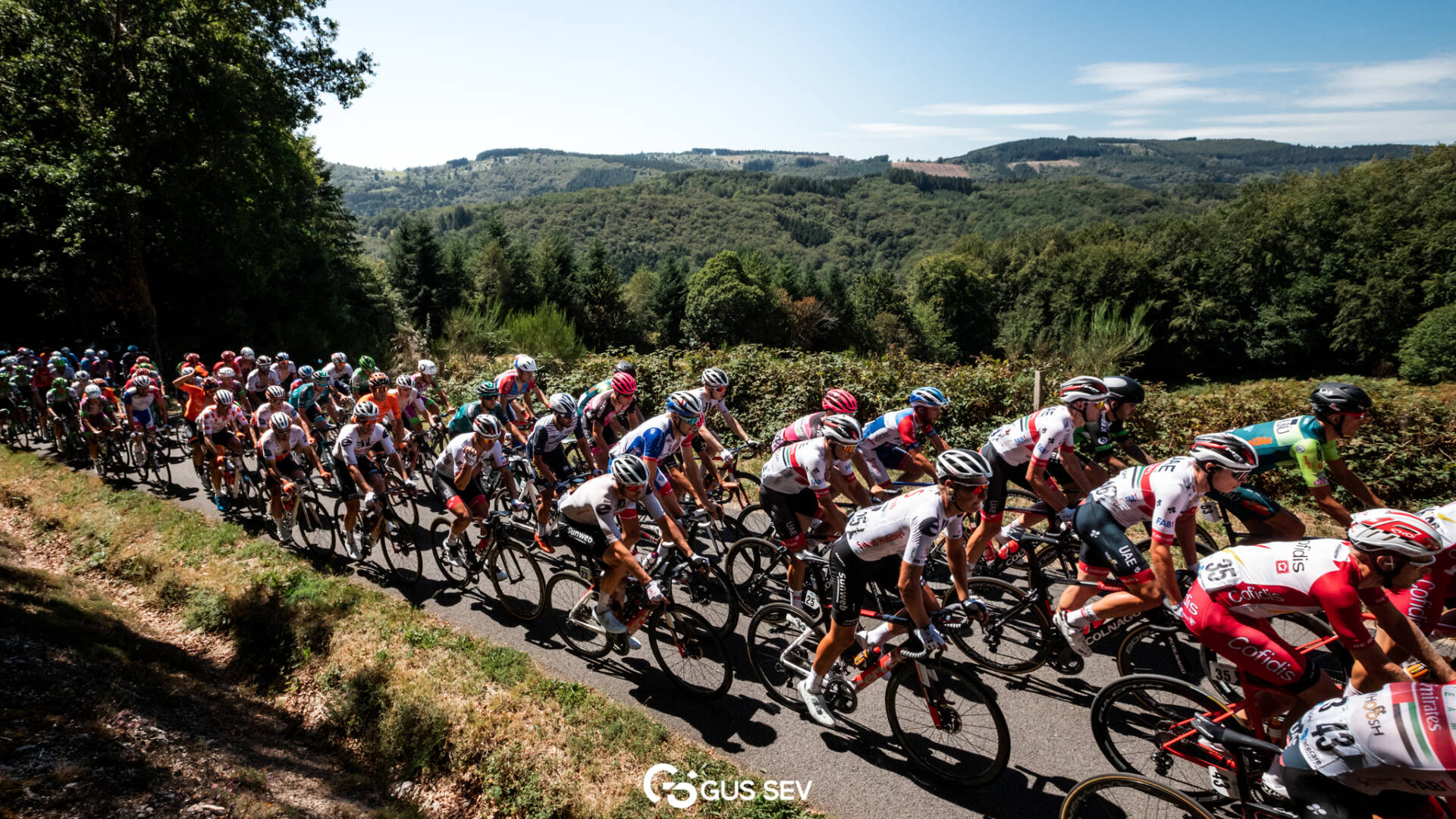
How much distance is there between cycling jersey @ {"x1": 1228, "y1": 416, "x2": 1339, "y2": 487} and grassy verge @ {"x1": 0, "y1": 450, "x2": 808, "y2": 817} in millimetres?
5483

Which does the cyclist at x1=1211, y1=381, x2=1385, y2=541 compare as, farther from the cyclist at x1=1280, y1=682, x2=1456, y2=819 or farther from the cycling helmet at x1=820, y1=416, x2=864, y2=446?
the cycling helmet at x1=820, y1=416, x2=864, y2=446

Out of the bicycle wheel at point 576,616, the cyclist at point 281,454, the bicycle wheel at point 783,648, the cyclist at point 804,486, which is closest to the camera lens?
the bicycle wheel at point 783,648

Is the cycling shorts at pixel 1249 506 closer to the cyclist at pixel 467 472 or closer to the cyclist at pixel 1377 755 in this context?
the cyclist at pixel 1377 755

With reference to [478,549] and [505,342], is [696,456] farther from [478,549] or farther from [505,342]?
[505,342]

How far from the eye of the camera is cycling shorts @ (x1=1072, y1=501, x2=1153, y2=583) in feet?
16.1

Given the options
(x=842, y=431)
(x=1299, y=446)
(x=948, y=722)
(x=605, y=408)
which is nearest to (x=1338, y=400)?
(x=1299, y=446)

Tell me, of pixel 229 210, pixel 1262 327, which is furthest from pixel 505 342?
pixel 1262 327

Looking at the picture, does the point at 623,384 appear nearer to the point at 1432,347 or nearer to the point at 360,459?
the point at 360,459

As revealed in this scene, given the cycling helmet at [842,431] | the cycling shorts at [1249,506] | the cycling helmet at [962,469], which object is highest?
the cycling helmet at [962,469]

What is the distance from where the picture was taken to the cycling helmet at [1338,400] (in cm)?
569

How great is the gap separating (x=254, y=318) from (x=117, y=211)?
12840 mm

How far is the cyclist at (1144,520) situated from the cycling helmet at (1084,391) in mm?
1126

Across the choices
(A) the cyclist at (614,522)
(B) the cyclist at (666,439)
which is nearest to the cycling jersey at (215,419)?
(B) the cyclist at (666,439)

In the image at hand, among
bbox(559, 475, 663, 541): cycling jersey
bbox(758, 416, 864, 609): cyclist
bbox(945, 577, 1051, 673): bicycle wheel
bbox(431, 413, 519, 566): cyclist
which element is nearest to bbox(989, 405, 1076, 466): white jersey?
bbox(945, 577, 1051, 673): bicycle wheel
